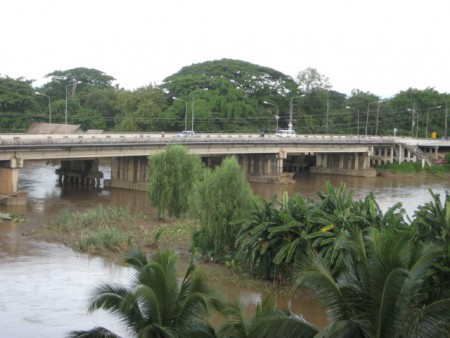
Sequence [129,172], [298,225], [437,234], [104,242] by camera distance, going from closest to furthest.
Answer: [437,234] → [298,225] → [104,242] → [129,172]

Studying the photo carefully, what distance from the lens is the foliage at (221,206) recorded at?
98.2ft

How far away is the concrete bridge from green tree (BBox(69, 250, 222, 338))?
120 ft

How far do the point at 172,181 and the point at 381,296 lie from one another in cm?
3043

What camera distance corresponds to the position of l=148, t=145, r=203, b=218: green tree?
4150 centimetres

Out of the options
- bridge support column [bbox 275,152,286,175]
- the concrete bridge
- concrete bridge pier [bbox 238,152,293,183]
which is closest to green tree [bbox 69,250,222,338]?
the concrete bridge

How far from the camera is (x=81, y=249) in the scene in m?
32.5

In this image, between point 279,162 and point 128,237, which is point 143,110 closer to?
point 279,162

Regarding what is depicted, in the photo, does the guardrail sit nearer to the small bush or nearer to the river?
the river

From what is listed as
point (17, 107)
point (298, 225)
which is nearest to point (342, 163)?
point (17, 107)

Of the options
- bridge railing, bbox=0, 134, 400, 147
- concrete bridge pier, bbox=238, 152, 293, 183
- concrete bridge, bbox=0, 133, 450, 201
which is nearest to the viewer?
bridge railing, bbox=0, 134, 400, 147

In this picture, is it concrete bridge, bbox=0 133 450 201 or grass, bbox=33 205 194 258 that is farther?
concrete bridge, bbox=0 133 450 201

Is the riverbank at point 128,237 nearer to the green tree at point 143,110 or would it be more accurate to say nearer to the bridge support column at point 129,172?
the bridge support column at point 129,172

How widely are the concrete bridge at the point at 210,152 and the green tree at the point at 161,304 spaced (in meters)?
36.6

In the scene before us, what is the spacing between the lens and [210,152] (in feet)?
215
